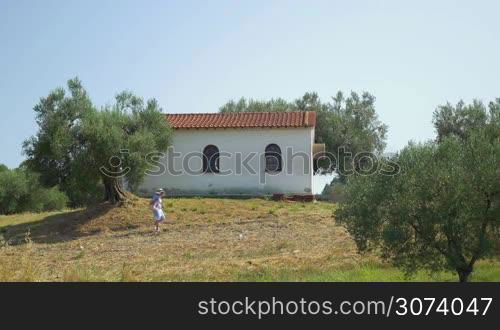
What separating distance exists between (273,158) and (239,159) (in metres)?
1.94

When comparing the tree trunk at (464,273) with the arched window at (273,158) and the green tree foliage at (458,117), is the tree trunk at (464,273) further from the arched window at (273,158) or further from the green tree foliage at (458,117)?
the green tree foliage at (458,117)

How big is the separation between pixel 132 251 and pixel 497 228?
424 inches

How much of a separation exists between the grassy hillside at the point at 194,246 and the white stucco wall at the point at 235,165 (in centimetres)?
251

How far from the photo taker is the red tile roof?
102 feet

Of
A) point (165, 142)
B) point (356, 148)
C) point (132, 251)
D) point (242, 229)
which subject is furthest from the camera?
point (356, 148)

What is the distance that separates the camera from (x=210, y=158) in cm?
3184

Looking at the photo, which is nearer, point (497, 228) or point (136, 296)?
point (136, 296)

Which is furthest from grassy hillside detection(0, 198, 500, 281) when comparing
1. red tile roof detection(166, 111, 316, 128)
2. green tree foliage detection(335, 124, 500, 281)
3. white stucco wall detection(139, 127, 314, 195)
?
red tile roof detection(166, 111, 316, 128)

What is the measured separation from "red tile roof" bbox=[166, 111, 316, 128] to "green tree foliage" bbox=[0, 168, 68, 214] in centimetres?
2132

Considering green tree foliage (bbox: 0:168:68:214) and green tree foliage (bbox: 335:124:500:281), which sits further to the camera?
green tree foliage (bbox: 0:168:68:214)

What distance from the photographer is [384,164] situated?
36.7 feet

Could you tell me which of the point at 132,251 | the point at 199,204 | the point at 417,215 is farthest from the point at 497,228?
the point at 199,204

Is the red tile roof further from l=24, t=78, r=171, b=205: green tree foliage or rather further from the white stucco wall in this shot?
l=24, t=78, r=171, b=205: green tree foliage

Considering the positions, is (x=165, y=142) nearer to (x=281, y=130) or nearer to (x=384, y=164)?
(x=281, y=130)
